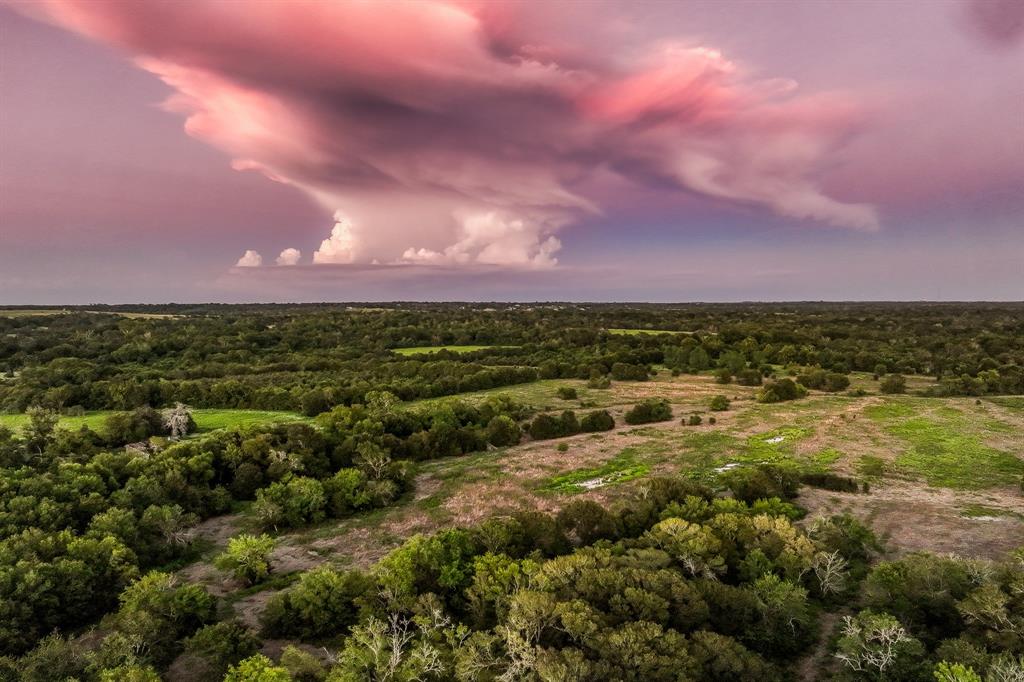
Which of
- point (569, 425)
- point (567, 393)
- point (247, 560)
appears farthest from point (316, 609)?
point (567, 393)

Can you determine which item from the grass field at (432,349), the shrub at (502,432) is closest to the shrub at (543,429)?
the shrub at (502,432)

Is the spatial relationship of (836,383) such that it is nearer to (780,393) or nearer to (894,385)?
(894,385)

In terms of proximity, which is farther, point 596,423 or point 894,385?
point 894,385

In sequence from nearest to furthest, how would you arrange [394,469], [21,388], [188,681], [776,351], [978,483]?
[188,681] → [978,483] → [394,469] → [21,388] → [776,351]

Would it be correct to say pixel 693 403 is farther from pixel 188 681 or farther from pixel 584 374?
pixel 188 681

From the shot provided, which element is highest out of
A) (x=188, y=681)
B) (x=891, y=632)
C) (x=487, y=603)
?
(x=891, y=632)

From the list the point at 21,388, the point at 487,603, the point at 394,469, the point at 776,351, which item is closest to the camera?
the point at 487,603

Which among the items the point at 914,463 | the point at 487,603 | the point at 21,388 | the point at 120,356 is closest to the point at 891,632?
the point at 487,603
